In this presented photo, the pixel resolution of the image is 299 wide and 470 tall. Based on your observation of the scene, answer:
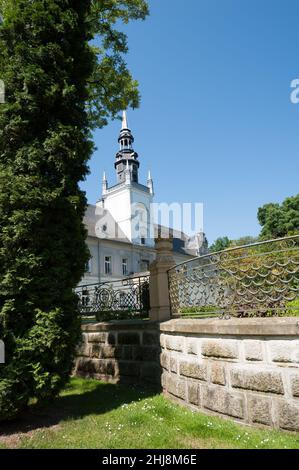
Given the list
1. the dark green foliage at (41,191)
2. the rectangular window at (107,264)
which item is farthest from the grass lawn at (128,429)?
the rectangular window at (107,264)

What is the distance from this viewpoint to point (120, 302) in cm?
977

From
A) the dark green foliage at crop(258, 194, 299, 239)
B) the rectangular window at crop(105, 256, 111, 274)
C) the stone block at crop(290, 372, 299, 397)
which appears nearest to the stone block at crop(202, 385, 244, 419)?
the stone block at crop(290, 372, 299, 397)

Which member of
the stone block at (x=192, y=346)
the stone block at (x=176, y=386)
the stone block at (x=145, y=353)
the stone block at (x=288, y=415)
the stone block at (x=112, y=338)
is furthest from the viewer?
the stone block at (x=112, y=338)

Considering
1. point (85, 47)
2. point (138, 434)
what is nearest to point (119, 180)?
point (85, 47)

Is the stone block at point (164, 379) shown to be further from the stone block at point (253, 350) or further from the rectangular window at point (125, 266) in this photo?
the rectangular window at point (125, 266)

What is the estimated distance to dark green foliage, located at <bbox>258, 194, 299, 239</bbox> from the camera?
130 ft

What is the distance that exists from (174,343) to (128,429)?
5.44 ft

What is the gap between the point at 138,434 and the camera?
4.54 meters

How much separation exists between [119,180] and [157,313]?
1592 inches

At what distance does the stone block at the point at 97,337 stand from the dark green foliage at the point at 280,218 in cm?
3402

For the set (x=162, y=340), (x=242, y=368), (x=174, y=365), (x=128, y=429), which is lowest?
(x=128, y=429)

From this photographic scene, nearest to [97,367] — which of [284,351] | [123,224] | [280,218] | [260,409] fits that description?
[260,409]

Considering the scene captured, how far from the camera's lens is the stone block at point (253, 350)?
429cm

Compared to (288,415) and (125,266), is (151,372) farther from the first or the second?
(125,266)
